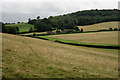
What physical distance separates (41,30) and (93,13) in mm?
103003

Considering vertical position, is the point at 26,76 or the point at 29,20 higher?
the point at 29,20

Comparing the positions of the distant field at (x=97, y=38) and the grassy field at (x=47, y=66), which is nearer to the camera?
the grassy field at (x=47, y=66)

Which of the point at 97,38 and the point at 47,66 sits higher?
the point at 97,38

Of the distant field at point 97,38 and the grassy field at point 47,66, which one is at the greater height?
the distant field at point 97,38

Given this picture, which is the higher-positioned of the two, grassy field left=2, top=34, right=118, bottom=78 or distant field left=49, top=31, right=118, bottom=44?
distant field left=49, top=31, right=118, bottom=44

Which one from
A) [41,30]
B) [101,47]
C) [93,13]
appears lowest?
[101,47]

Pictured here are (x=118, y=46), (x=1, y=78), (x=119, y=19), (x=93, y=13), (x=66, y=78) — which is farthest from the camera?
(x=93, y=13)

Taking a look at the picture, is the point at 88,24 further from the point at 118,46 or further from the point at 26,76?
the point at 26,76

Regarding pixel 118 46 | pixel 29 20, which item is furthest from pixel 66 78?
pixel 29 20

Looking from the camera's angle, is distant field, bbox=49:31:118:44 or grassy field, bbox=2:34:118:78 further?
distant field, bbox=49:31:118:44

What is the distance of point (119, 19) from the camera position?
127 meters

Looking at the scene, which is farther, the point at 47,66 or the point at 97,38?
the point at 97,38

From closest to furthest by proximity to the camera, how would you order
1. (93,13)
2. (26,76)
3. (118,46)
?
(26,76) → (118,46) → (93,13)

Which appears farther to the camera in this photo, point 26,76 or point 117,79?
point 117,79
